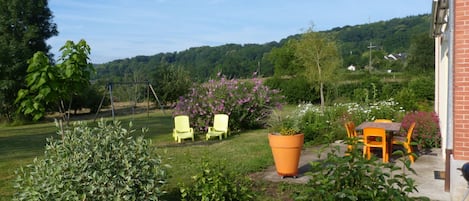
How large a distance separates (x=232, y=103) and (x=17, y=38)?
13915 millimetres

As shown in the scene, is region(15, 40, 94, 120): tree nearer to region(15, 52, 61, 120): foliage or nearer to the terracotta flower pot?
region(15, 52, 61, 120): foliage

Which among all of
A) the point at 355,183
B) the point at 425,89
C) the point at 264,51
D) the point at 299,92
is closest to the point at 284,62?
the point at 299,92

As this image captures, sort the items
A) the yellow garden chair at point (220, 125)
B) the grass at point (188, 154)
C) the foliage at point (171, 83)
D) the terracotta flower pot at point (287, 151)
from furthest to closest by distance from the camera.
Answer: the foliage at point (171, 83) → the yellow garden chair at point (220, 125) → the grass at point (188, 154) → the terracotta flower pot at point (287, 151)

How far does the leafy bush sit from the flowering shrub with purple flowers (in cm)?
793

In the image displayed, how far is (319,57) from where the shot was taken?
76.1 feet

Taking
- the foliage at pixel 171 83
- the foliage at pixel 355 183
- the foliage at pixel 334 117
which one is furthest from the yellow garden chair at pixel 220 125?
the foliage at pixel 171 83

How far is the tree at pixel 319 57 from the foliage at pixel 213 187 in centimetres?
1896

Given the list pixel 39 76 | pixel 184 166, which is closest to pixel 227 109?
pixel 184 166

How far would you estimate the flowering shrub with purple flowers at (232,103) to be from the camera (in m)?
12.3

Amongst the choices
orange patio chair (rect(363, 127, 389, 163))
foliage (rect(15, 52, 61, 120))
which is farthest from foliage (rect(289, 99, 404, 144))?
foliage (rect(15, 52, 61, 120))

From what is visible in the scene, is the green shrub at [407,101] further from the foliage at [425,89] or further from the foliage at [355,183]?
the foliage at [355,183]

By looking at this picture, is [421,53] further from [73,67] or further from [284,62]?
[73,67]

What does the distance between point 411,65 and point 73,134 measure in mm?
31716

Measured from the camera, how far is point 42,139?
41.8ft
